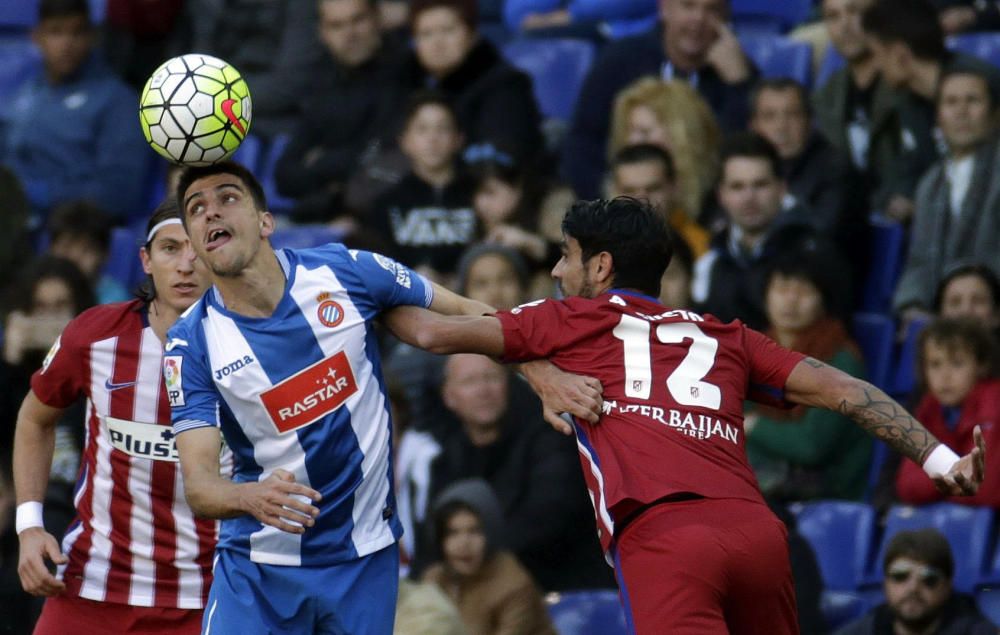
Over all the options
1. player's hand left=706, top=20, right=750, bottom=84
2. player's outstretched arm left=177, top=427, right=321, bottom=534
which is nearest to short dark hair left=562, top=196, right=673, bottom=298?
player's outstretched arm left=177, top=427, right=321, bottom=534

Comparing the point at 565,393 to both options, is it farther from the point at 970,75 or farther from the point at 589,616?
the point at 970,75

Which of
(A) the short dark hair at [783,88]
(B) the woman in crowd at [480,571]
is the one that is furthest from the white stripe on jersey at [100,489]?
(A) the short dark hair at [783,88]

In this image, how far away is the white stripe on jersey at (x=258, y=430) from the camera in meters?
5.77

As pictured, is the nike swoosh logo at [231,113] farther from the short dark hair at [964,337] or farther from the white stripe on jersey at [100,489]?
the short dark hair at [964,337]

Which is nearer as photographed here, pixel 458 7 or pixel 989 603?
pixel 989 603

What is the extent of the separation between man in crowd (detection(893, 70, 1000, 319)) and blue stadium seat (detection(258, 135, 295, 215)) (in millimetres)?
4484

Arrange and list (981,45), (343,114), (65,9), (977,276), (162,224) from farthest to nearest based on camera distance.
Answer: (65,9), (343,114), (981,45), (977,276), (162,224)

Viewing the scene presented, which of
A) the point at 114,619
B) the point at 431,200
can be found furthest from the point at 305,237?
the point at 114,619

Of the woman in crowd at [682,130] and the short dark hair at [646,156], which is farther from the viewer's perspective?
the woman in crowd at [682,130]

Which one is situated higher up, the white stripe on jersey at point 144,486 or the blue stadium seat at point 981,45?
the blue stadium seat at point 981,45

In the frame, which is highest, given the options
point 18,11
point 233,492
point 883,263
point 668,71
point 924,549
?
point 668,71

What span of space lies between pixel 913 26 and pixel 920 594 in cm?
366

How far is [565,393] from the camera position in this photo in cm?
566

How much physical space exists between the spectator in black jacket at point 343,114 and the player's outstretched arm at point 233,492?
596 cm
